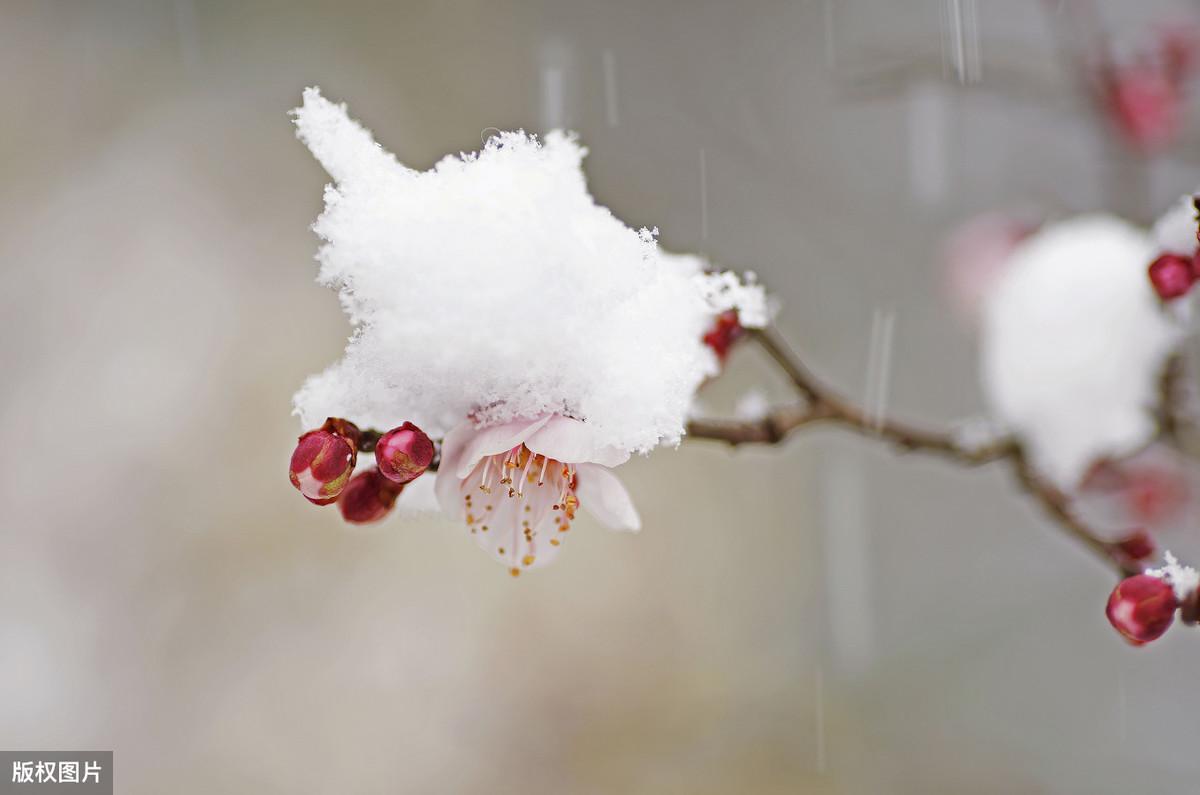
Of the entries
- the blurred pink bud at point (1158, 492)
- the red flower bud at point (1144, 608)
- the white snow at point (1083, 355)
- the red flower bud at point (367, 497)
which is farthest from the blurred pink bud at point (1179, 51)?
the red flower bud at point (367, 497)

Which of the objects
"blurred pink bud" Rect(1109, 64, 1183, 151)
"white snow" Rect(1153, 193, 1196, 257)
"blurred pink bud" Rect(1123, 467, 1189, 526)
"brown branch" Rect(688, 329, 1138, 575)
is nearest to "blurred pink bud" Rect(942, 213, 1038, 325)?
"blurred pink bud" Rect(1109, 64, 1183, 151)

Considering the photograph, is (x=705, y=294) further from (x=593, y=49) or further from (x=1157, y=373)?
(x=593, y=49)

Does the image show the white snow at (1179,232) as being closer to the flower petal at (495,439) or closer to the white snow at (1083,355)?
the white snow at (1083,355)

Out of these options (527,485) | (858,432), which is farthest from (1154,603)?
(527,485)

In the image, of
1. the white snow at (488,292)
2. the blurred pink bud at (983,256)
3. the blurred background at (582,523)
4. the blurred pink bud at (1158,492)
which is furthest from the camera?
the blurred background at (582,523)

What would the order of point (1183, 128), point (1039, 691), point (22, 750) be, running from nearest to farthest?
point (1183, 128), point (22, 750), point (1039, 691)

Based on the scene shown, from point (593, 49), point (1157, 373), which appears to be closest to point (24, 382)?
point (593, 49)
